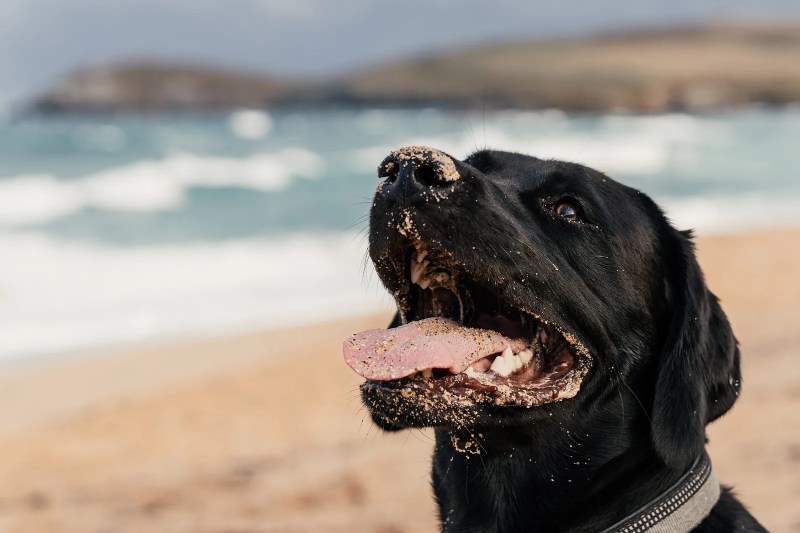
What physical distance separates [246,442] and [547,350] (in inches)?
186

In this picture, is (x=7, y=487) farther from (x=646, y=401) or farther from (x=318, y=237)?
(x=318, y=237)

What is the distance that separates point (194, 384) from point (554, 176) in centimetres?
645

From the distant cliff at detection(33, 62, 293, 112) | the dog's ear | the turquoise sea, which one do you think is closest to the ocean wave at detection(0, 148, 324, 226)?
the turquoise sea

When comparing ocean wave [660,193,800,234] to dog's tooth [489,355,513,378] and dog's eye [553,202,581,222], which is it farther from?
dog's tooth [489,355,513,378]

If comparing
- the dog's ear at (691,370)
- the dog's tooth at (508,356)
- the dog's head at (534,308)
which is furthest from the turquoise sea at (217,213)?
the dog's ear at (691,370)

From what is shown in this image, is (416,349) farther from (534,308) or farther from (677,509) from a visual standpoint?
(677,509)

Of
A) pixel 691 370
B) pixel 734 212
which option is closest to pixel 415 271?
pixel 691 370

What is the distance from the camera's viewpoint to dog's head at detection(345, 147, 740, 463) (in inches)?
109

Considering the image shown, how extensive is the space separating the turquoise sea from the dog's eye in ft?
2.39

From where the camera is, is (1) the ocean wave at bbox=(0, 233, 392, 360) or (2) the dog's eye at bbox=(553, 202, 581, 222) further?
(1) the ocean wave at bbox=(0, 233, 392, 360)

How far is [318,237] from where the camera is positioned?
16.9 meters

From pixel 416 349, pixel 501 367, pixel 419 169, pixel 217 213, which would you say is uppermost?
pixel 217 213

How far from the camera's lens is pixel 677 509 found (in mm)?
2867

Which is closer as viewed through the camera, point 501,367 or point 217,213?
point 501,367
